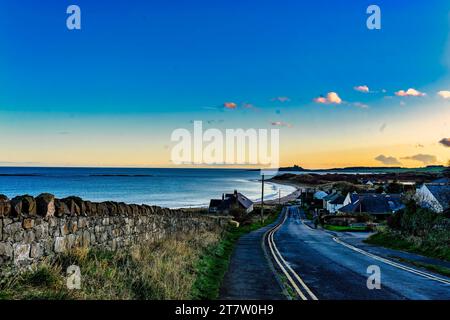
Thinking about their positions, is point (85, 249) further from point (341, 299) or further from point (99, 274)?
point (341, 299)

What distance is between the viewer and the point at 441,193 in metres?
33.8

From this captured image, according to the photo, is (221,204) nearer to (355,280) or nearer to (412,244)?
(412,244)

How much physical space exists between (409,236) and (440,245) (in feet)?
17.1

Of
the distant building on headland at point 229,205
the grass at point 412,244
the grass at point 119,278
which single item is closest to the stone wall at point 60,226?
the grass at point 119,278

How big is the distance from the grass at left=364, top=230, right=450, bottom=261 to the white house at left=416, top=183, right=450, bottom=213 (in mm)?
4377

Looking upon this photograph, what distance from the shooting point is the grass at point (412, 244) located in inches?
821

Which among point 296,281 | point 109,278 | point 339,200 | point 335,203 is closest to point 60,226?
point 109,278

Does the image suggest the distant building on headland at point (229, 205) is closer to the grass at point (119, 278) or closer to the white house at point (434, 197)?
the white house at point (434, 197)

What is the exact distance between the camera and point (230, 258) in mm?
18453

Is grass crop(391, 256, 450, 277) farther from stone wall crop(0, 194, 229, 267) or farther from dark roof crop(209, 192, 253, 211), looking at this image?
dark roof crop(209, 192, 253, 211)

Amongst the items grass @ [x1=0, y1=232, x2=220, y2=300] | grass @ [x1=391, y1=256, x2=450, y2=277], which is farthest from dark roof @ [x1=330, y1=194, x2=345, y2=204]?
grass @ [x1=0, y1=232, x2=220, y2=300]

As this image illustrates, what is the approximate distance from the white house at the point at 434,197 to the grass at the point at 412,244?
438 cm
